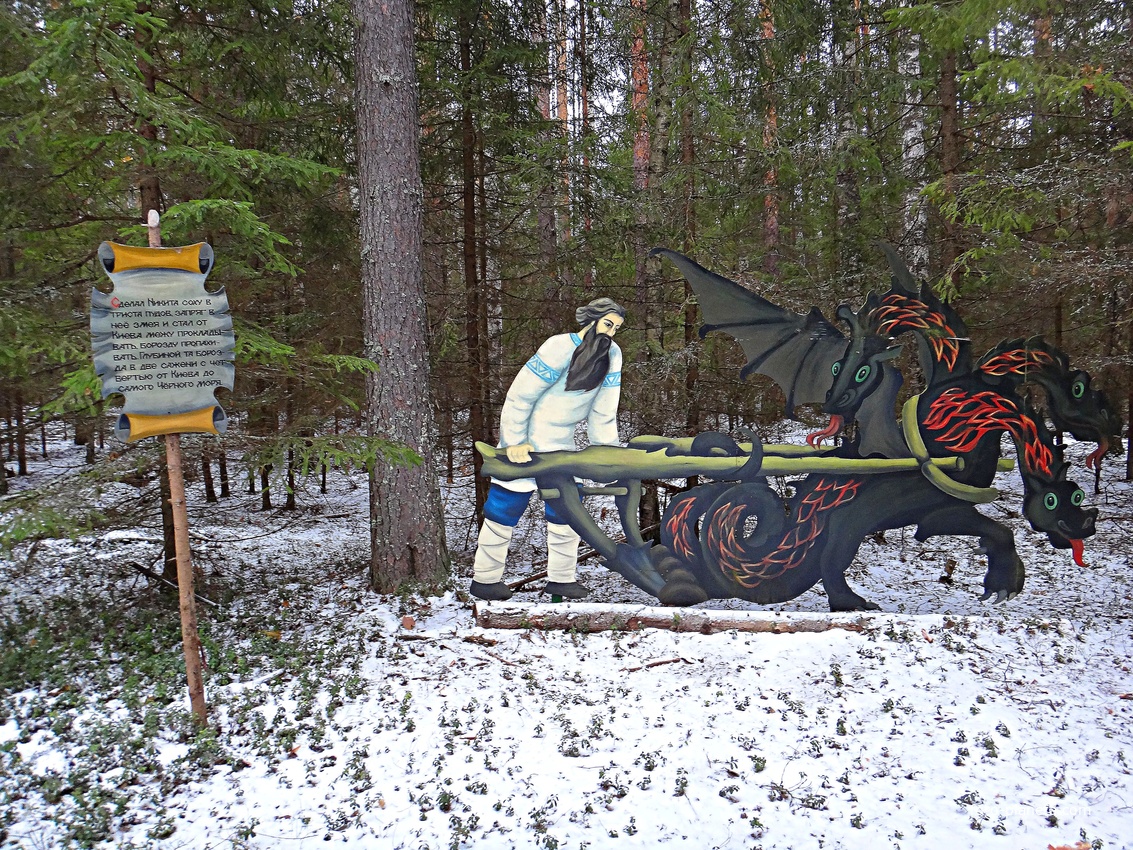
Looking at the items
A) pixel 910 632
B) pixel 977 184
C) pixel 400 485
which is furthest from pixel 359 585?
pixel 977 184

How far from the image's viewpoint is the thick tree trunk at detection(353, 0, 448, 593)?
645cm

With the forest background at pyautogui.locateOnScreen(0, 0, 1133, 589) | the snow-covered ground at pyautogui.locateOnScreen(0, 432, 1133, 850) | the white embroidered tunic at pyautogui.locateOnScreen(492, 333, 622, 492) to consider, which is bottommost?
the snow-covered ground at pyautogui.locateOnScreen(0, 432, 1133, 850)

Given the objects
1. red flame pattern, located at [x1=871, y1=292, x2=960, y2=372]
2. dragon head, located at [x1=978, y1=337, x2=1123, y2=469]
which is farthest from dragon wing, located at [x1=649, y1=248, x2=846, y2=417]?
dragon head, located at [x1=978, y1=337, x2=1123, y2=469]

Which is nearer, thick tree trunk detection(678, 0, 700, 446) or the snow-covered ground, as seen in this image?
the snow-covered ground

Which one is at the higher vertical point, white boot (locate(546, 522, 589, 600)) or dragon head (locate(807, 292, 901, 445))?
dragon head (locate(807, 292, 901, 445))

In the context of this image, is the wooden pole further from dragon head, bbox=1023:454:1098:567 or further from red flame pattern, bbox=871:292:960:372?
dragon head, bbox=1023:454:1098:567

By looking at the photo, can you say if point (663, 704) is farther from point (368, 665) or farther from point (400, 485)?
point (400, 485)

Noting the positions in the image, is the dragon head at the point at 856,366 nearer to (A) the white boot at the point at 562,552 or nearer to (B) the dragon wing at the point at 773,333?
(B) the dragon wing at the point at 773,333

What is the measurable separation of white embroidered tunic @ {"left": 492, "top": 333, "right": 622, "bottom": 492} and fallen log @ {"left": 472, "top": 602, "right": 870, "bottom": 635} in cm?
113

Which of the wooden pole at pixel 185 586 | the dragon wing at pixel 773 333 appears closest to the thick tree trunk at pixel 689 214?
the dragon wing at pixel 773 333

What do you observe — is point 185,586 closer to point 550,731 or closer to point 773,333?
point 550,731

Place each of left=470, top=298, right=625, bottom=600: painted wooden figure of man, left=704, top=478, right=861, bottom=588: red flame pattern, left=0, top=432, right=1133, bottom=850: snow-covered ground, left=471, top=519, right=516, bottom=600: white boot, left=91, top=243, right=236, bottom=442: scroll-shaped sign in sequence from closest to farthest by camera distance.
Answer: left=0, top=432, right=1133, bottom=850: snow-covered ground
left=91, top=243, right=236, bottom=442: scroll-shaped sign
left=704, top=478, right=861, bottom=588: red flame pattern
left=470, top=298, right=625, bottom=600: painted wooden figure of man
left=471, top=519, right=516, bottom=600: white boot

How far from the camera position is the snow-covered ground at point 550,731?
3.26 metres

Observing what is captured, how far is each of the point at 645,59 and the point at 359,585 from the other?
8.46 metres
